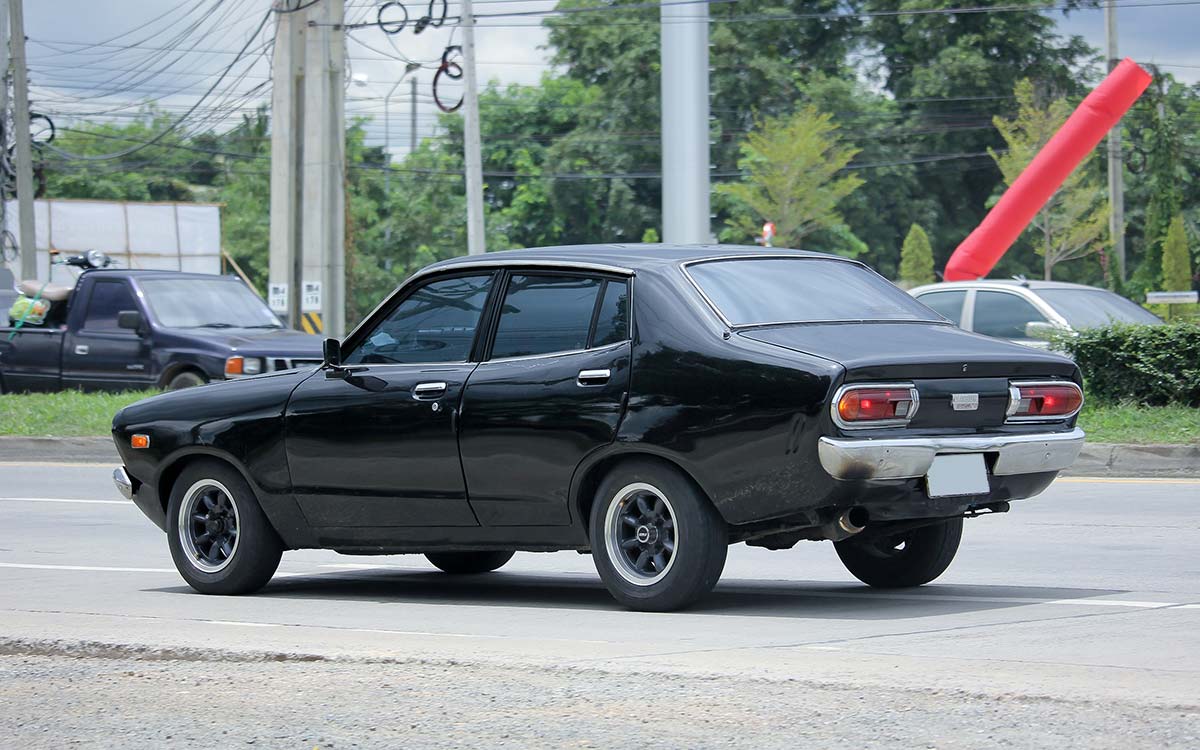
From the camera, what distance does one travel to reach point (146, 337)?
20.0 metres

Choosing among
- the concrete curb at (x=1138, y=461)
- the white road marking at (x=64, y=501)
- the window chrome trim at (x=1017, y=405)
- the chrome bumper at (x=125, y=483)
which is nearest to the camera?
the window chrome trim at (x=1017, y=405)

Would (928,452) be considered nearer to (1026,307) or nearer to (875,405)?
(875,405)

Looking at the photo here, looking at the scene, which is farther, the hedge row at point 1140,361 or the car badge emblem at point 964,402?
the hedge row at point 1140,361

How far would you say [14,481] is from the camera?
16.7m

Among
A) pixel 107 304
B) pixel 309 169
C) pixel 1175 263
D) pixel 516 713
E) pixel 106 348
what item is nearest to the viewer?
pixel 516 713

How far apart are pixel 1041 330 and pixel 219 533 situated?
1089 centimetres

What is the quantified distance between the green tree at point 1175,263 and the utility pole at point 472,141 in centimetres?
1645

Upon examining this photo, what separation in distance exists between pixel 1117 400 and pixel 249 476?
35.8 ft

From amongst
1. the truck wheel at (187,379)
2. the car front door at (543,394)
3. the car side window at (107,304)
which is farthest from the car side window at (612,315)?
the car side window at (107,304)

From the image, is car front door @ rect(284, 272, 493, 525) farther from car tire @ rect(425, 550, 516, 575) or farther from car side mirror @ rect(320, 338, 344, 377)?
car tire @ rect(425, 550, 516, 575)

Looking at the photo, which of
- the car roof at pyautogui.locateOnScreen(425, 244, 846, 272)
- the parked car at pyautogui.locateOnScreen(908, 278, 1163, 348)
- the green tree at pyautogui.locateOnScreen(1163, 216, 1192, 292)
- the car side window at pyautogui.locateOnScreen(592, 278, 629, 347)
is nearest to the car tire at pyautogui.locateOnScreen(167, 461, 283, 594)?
the car roof at pyautogui.locateOnScreen(425, 244, 846, 272)

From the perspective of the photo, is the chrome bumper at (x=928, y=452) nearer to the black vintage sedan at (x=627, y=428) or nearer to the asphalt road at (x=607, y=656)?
the black vintage sedan at (x=627, y=428)

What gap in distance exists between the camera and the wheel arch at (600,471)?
732cm

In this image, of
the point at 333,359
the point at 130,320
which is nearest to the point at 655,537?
the point at 333,359
